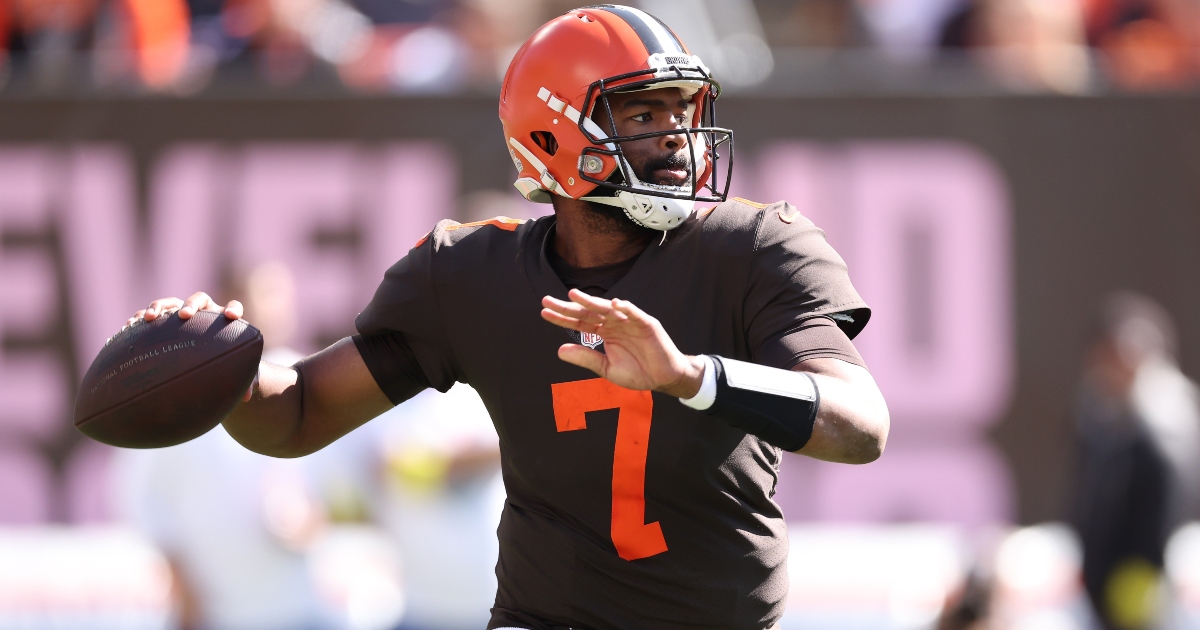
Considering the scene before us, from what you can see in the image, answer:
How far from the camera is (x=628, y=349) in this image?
2127mm

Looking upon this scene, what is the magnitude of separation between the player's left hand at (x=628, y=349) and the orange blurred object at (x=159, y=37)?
4674mm

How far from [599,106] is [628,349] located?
2.59 ft

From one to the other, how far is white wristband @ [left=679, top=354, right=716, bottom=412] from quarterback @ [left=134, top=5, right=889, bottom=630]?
0.15 m

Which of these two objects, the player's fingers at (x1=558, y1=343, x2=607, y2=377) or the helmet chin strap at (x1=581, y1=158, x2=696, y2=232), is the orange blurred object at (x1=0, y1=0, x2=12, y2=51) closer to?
the helmet chin strap at (x1=581, y1=158, x2=696, y2=232)

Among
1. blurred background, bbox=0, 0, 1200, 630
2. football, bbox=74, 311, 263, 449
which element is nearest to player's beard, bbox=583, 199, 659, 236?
football, bbox=74, 311, 263, 449

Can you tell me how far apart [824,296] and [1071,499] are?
154 inches

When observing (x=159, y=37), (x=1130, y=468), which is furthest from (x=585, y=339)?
(x=159, y=37)

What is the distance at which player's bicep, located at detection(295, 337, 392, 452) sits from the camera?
2.82 m

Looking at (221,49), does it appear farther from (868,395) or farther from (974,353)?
(868,395)

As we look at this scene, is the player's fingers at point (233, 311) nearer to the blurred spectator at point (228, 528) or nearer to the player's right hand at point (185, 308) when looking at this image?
the player's right hand at point (185, 308)

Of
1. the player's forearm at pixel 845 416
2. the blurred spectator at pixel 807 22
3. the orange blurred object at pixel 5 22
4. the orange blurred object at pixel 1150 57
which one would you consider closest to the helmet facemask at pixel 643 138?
the player's forearm at pixel 845 416

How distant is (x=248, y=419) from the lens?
2752 millimetres

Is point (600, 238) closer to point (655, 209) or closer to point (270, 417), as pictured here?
point (655, 209)

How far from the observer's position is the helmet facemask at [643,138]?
257cm
